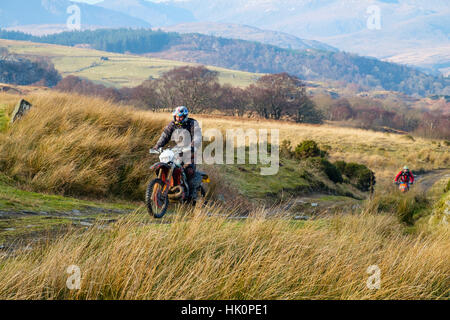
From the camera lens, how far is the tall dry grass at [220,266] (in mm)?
3469

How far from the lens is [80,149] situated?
957cm

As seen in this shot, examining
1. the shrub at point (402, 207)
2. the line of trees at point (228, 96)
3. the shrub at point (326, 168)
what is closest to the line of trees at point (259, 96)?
the line of trees at point (228, 96)

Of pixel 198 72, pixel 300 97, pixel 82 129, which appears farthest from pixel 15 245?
pixel 300 97

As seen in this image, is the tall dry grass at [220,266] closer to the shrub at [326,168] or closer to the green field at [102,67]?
the shrub at [326,168]

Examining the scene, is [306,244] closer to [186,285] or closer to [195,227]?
[195,227]

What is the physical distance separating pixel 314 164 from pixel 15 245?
50.8 feet

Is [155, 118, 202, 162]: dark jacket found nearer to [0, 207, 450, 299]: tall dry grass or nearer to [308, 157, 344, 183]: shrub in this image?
[0, 207, 450, 299]: tall dry grass

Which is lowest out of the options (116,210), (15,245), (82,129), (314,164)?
(314,164)

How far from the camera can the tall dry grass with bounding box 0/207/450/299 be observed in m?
3.47

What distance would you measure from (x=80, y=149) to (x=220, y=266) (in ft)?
21.0

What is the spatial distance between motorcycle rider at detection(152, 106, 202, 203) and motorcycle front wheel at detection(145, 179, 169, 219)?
2.52 feet

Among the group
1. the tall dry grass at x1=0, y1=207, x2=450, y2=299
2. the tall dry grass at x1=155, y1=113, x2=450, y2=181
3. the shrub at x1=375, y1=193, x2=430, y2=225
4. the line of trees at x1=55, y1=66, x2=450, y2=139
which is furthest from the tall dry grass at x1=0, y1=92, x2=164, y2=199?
the line of trees at x1=55, y1=66, x2=450, y2=139

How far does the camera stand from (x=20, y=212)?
639 centimetres

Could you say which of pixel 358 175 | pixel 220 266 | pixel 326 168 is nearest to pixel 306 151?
pixel 358 175
